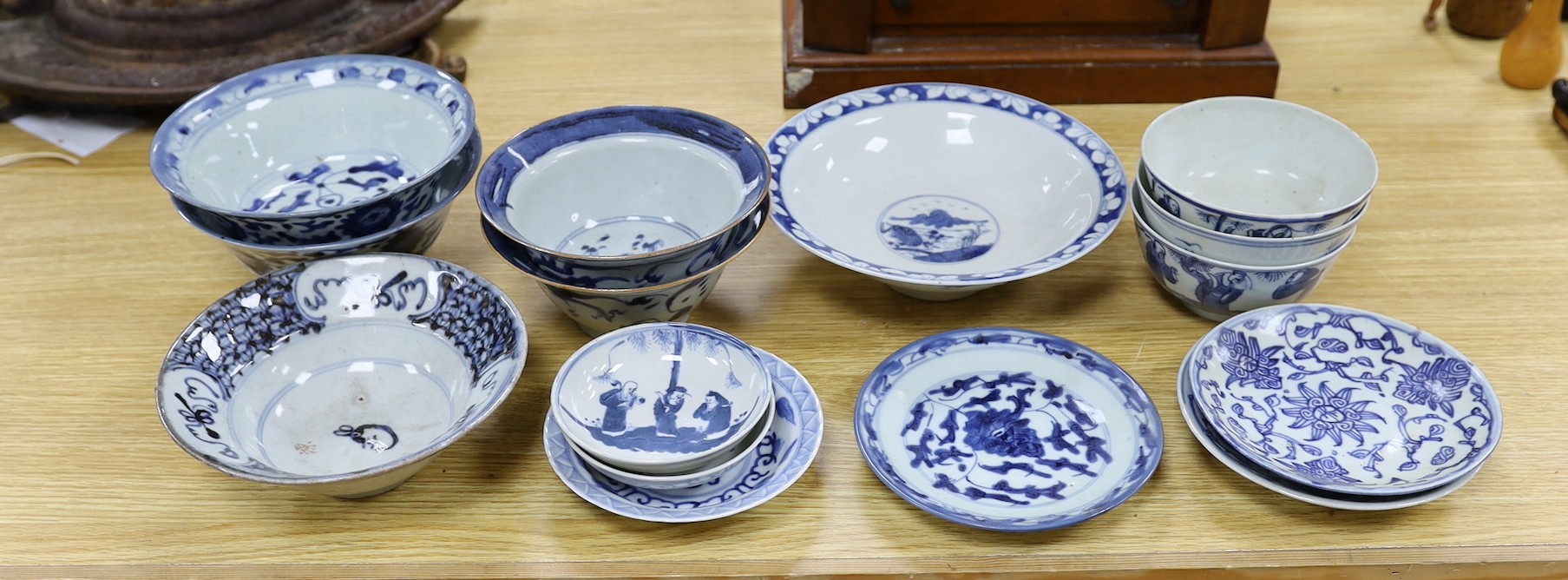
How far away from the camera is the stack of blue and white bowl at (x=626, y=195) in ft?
3.44

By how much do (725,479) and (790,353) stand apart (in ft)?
0.72

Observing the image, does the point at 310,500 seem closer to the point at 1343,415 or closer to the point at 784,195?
the point at 784,195

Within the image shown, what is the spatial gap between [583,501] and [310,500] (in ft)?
0.76

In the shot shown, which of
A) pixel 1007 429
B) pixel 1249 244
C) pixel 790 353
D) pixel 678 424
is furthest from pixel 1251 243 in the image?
pixel 678 424

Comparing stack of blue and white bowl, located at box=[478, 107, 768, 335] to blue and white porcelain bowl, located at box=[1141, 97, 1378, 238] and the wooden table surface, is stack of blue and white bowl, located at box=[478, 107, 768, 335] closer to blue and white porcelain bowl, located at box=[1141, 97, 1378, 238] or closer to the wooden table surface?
the wooden table surface

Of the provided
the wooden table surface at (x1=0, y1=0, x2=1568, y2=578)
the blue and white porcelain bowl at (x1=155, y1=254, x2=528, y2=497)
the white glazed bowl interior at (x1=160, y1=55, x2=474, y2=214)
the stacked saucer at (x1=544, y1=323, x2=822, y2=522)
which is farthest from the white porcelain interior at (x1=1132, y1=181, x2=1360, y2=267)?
the white glazed bowl interior at (x1=160, y1=55, x2=474, y2=214)

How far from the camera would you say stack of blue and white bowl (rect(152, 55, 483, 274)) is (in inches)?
44.8

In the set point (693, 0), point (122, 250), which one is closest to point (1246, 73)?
point (693, 0)

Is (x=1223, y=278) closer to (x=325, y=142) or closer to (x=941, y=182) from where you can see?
(x=941, y=182)

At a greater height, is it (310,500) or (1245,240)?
(1245,240)

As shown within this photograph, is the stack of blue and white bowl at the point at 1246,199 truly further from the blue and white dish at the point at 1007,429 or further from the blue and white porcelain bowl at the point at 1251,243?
the blue and white dish at the point at 1007,429

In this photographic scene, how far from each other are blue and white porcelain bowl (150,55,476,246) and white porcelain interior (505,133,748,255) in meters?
0.09

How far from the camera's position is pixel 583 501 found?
97 cm

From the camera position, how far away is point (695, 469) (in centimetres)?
91
